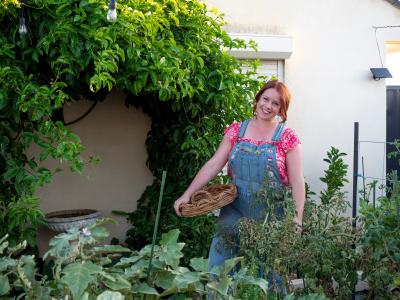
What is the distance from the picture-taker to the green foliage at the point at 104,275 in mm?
1380

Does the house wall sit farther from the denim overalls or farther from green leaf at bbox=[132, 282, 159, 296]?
green leaf at bbox=[132, 282, 159, 296]

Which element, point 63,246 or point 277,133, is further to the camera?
point 277,133

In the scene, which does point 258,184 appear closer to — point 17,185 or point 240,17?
point 17,185

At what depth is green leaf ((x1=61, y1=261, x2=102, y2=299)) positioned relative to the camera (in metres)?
1.30

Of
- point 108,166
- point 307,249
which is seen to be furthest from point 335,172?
point 307,249

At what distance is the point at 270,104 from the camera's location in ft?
8.91

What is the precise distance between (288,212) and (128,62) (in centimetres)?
163

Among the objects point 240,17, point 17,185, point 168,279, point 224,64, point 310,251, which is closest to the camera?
point 168,279

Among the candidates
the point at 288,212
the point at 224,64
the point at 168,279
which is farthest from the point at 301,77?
the point at 168,279

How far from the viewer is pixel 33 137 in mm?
3090

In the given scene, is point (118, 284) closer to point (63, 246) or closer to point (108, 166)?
point (63, 246)

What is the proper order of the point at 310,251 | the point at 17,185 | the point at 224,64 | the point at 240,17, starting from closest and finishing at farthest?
the point at 310,251, the point at 17,185, the point at 224,64, the point at 240,17

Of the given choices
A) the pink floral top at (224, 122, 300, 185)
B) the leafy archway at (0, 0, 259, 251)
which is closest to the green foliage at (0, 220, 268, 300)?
the pink floral top at (224, 122, 300, 185)

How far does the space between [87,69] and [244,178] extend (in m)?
1.31
